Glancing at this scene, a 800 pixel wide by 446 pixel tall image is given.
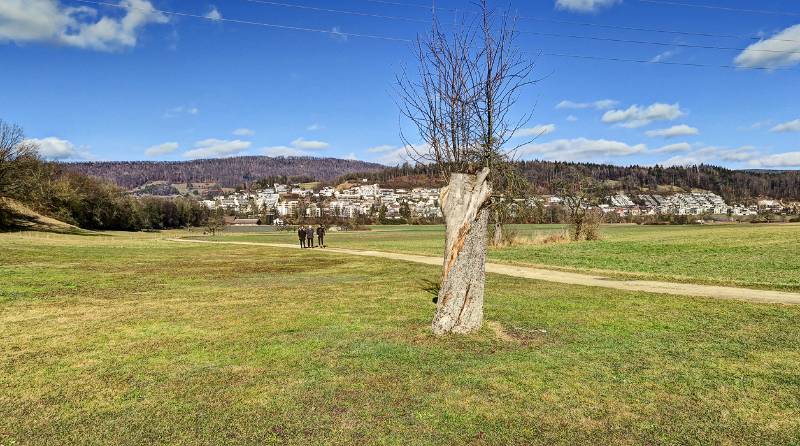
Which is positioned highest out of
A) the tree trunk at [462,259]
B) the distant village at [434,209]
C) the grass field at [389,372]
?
the tree trunk at [462,259]

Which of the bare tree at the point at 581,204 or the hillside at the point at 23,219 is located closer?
the bare tree at the point at 581,204

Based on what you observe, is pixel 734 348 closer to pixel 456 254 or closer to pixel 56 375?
pixel 456 254

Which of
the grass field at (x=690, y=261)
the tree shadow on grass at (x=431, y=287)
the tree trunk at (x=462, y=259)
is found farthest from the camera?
the grass field at (x=690, y=261)

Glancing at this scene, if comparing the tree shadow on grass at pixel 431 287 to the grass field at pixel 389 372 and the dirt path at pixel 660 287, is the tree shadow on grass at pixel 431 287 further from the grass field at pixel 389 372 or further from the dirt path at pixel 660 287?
the dirt path at pixel 660 287

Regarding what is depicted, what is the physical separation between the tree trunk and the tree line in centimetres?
5666

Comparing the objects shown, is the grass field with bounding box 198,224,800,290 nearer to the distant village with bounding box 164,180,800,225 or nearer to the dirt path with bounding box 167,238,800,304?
the dirt path with bounding box 167,238,800,304

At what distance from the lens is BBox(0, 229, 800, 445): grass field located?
517 cm

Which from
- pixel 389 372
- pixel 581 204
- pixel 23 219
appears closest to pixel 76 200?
pixel 23 219

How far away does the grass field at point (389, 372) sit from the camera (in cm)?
517

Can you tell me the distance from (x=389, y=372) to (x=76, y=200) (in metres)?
84.1

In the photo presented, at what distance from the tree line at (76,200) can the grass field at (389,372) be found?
4969 centimetres

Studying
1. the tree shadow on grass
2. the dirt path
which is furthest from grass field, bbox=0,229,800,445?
the tree shadow on grass

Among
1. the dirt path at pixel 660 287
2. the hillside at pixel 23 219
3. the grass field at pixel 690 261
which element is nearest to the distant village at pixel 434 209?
the hillside at pixel 23 219

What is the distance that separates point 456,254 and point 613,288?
896cm
